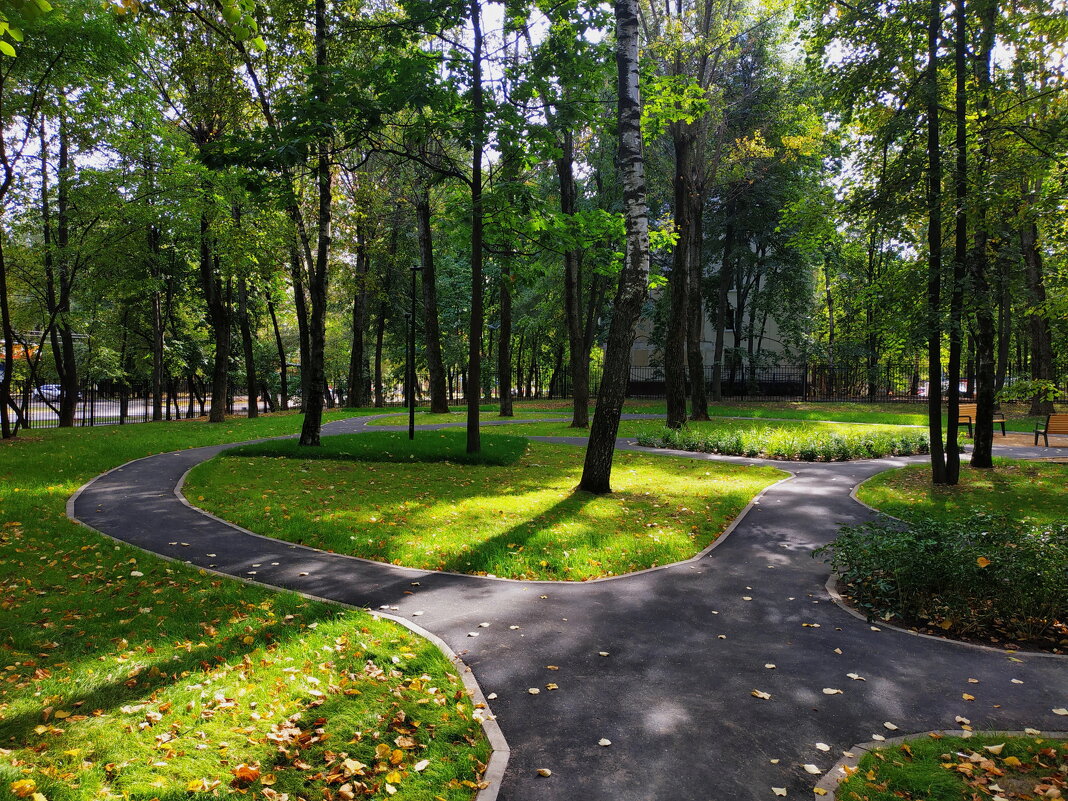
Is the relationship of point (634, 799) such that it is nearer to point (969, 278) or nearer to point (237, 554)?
point (237, 554)

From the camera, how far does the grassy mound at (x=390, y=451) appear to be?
13.2 meters

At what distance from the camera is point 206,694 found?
376 cm

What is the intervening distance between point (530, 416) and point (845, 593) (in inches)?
808

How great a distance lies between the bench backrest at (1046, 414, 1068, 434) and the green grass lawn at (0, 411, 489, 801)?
1849 cm

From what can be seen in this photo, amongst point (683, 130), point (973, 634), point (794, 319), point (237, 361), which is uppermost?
point (683, 130)

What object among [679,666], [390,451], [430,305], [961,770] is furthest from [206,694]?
[430,305]

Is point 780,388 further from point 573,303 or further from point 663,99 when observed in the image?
point 663,99

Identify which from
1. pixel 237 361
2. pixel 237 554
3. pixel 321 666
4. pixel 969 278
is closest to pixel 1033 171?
pixel 969 278

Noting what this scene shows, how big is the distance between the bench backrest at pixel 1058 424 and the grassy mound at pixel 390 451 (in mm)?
14432

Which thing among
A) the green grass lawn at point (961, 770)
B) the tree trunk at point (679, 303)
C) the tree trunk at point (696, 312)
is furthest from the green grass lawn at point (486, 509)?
the tree trunk at point (696, 312)

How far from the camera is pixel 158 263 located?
22.7 metres

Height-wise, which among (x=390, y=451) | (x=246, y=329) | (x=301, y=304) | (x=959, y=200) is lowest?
(x=390, y=451)

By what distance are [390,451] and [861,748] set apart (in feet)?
37.5

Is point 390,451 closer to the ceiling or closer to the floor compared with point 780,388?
closer to the floor
